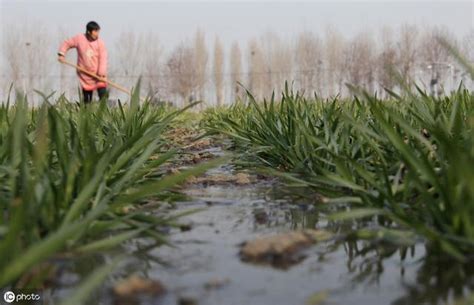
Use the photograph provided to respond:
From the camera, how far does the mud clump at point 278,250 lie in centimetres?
102

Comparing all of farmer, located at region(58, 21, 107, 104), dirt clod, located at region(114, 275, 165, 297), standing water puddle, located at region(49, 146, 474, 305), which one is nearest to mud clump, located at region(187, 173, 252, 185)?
standing water puddle, located at region(49, 146, 474, 305)

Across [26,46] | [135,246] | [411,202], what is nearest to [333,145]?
[411,202]

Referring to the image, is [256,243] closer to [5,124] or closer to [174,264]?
[174,264]

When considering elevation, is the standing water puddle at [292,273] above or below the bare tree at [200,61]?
below

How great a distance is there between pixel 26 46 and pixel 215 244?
1088 inches

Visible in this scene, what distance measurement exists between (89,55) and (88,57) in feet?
0.10

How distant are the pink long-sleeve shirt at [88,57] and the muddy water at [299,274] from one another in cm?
652

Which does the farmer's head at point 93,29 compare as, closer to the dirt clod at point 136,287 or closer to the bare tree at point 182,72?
the dirt clod at point 136,287

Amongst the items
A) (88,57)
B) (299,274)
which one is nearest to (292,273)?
(299,274)

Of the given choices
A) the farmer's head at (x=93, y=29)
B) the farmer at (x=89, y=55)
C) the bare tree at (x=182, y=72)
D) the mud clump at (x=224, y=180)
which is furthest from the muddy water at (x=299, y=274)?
the bare tree at (x=182, y=72)

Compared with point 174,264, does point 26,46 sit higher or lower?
higher

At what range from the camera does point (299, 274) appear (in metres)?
0.95

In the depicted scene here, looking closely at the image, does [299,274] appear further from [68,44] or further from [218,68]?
[218,68]

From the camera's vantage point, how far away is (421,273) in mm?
932
